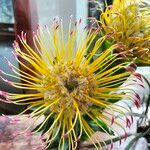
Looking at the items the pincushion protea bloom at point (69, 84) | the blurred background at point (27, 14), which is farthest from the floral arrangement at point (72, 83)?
the blurred background at point (27, 14)

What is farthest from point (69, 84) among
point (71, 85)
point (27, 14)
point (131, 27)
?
point (27, 14)

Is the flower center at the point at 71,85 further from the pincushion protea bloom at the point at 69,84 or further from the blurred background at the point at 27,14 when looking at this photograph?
the blurred background at the point at 27,14

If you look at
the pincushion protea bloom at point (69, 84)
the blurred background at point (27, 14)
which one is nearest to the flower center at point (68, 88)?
the pincushion protea bloom at point (69, 84)

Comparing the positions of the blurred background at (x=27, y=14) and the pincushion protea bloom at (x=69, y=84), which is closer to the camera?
the pincushion protea bloom at (x=69, y=84)

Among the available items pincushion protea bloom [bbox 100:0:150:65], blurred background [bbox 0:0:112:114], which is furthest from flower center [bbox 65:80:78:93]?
blurred background [bbox 0:0:112:114]

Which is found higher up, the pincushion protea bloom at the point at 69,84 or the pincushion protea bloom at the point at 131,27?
the pincushion protea bloom at the point at 131,27

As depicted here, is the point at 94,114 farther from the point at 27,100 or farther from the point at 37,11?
the point at 37,11
